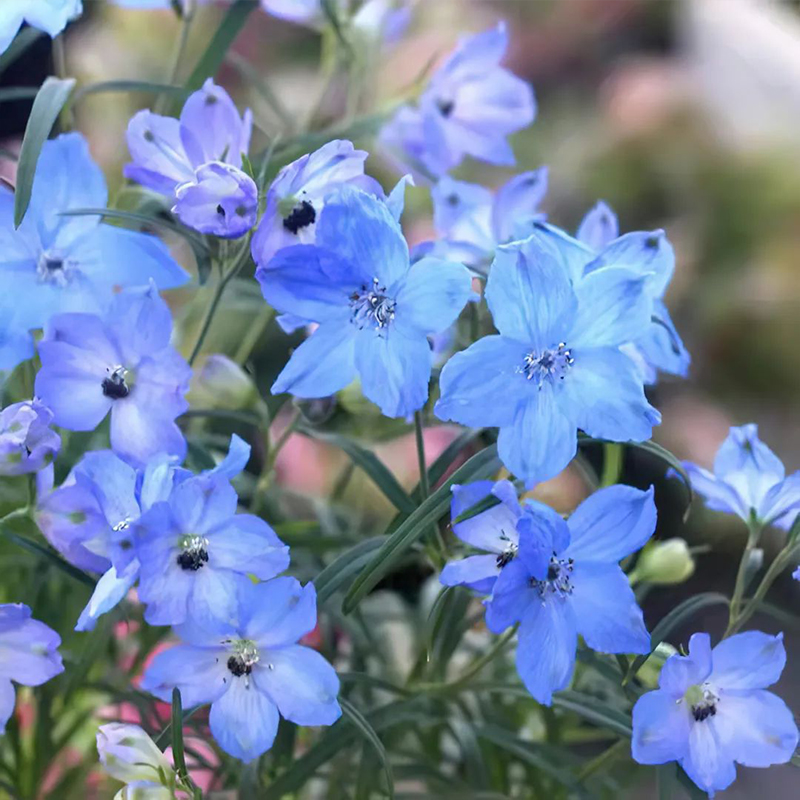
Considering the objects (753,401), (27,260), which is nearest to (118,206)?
(27,260)

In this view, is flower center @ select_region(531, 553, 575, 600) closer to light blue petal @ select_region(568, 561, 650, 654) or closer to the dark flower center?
light blue petal @ select_region(568, 561, 650, 654)

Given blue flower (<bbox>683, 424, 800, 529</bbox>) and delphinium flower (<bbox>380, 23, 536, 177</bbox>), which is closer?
blue flower (<bbox>683, 424, 800, 529</bbox>)

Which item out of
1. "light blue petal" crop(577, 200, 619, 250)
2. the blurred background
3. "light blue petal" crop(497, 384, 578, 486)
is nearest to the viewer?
"light blue petal" crop(497, 384, 578, 486)

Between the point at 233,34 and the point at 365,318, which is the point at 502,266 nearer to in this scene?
the point at 365,318

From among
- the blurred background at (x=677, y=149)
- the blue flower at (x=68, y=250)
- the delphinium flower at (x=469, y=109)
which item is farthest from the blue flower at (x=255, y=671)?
the blurred background at (x=677, y=149)

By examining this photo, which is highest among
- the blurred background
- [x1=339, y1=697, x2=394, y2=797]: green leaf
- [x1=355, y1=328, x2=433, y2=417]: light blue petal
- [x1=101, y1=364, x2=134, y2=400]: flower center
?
[x1=355, y1=328, x2=433, y2=417]: light blue petal

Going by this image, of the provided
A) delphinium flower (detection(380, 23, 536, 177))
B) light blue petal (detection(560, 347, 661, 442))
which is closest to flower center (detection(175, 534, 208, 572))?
light blue petal (detection(560, 347, 661, 442))

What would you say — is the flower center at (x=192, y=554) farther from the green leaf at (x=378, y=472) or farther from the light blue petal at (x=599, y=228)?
the light blue petal at (x=599, y=228)

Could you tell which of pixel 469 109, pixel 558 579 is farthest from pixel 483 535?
pixel 469 109

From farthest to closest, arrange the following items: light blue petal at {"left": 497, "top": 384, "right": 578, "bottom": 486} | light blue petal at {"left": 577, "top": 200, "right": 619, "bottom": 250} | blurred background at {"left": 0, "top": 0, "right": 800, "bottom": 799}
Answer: blurred background at {"left": 0, "top": 0, "right": 800, "bottom": 799}, light blue petal at {"left": 577, "top": 200, "right": 619, "bottom": 250}, light blue petal at {"left": 497, "top": 384, "right": 578, "bottom": 486}
